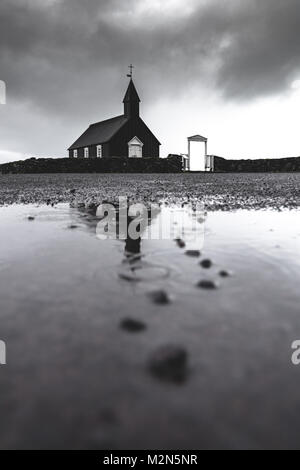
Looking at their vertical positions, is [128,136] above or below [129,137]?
above

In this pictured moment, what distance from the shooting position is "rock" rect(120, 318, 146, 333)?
63.5 inches

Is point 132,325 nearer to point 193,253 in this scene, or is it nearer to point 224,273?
point 224,273

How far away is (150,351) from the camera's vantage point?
1431mm

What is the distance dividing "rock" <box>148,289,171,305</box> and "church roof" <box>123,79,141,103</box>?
4637 centimetres

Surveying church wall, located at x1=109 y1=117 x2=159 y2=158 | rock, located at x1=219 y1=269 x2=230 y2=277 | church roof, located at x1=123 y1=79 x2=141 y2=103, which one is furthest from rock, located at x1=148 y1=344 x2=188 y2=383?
church roof, located at x1=123 y1=79 x2=141 y2=103

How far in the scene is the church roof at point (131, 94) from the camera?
148 feet

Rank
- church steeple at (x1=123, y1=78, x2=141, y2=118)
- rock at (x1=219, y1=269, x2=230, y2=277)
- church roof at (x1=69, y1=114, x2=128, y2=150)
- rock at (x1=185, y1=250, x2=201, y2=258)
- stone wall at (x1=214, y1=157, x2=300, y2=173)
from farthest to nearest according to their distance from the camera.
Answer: church roof at (x1=69, y1=114, x2=128, y2=150), church steeple at (x1=123, y1=78, x2=141, y2=118), stone wall at (x1=214, y1=157, x2=300, y2=173), rock at (x1=185, y1=250, x2=201, y2=258), rock at (x1=219, y1=269, x2=230, y2=277)

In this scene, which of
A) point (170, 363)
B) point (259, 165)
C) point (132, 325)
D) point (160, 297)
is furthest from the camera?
point (259, 165)

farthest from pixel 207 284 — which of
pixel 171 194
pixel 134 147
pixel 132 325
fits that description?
pixel 134 147

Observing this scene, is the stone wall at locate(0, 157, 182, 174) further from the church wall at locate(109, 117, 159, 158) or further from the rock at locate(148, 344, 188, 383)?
the rock at locate(148, 344, 188, 383)

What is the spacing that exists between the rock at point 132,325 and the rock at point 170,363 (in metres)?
0.19

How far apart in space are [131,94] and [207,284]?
46.7 meters
